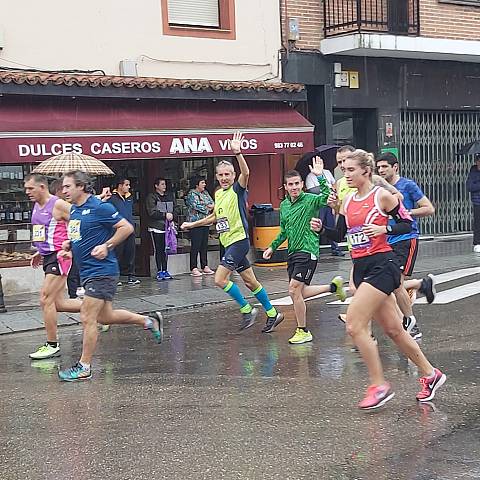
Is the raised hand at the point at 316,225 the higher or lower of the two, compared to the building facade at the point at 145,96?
lower

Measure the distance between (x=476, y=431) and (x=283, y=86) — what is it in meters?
10.5

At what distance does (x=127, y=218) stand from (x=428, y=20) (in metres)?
7.99

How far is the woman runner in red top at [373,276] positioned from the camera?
5793mm

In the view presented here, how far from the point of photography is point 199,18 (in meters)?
14.7

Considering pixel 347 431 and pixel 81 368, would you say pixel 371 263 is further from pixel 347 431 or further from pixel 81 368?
pixel 81 368

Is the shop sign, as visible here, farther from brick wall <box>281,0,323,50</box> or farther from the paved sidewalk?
the paved sidewalk

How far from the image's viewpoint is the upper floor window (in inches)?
561

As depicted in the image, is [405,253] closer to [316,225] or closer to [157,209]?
[316,225]

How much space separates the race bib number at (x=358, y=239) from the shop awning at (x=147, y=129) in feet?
23.5

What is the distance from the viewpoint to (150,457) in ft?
16.4

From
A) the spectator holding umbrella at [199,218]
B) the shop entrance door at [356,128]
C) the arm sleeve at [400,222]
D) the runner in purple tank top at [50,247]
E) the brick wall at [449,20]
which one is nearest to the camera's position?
the arm sleeve at [400,222]

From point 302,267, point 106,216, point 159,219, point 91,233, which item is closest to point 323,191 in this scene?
point 302,267

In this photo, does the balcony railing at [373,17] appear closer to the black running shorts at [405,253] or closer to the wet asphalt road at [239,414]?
the black running shorts at [405,253]

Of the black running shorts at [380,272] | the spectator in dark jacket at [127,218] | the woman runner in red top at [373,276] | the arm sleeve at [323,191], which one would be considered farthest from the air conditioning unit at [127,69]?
the black running shorts at [380,272]
